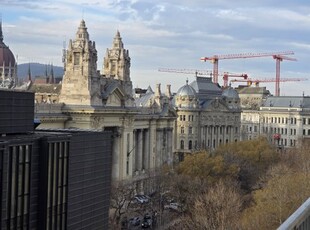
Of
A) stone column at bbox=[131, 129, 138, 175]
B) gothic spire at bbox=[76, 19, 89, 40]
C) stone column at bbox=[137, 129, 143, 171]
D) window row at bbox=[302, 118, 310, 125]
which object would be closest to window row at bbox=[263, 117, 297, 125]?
window row at bbox=[302, 118, 310, 125]

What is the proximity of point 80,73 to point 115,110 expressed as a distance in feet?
28.9

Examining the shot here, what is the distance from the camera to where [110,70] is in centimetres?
8650

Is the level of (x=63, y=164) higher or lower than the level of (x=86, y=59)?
lower

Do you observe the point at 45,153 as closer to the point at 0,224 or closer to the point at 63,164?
the point at 63,164

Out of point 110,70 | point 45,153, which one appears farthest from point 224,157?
point 45,153

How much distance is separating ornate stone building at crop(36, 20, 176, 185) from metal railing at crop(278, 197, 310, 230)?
2218 inches

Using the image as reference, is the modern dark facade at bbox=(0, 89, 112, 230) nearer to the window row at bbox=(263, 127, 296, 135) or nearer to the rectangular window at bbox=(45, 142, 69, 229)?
the rectangular window at bbox=(45, 142, 69, 229)

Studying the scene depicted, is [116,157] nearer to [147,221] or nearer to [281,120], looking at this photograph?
[147,221]

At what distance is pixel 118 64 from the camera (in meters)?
85.3

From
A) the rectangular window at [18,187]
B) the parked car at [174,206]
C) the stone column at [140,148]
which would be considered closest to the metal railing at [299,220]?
the rectangular window at [18,187]

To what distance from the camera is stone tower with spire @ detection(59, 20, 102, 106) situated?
7369 centimetres

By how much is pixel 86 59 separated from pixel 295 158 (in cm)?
3897

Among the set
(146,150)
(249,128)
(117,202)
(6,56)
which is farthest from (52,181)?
(6,56)

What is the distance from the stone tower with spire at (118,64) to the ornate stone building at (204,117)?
38.2 meters
